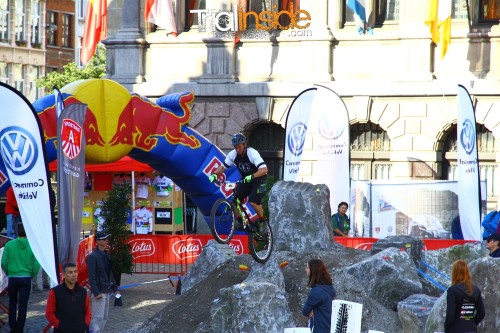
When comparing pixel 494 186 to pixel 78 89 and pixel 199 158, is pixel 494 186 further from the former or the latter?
pixel 78 89

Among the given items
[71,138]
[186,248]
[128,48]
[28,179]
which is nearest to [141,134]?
[186,248]

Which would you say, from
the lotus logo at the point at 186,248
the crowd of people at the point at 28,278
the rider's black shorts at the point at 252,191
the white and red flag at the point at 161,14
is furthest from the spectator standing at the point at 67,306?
the white and red flag at the point at 161,14

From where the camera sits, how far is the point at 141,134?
23.8 metres

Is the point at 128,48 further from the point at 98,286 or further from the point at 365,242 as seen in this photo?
the point at 98,286

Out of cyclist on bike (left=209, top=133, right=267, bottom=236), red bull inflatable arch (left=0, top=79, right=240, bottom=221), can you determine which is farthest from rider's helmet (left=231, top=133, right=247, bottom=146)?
red bull inflatable arch (left=0, top=79, right=240, bottom=221)

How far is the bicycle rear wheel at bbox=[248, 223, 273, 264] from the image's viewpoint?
17812 millimetres

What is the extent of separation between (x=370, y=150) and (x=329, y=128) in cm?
692

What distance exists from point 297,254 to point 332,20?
15.1 meters

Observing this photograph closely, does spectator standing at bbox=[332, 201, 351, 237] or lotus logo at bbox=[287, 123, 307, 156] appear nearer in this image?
spectator standing at bbox=[332, 201, 351, 237]

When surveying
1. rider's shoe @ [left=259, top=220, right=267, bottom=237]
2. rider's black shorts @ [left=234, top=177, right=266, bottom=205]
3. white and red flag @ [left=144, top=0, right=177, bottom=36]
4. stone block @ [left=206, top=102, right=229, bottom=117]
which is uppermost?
white and red flag @ [left=144, top=0, right=177, bottom=36]

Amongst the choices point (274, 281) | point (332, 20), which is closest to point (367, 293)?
point (274, 281)

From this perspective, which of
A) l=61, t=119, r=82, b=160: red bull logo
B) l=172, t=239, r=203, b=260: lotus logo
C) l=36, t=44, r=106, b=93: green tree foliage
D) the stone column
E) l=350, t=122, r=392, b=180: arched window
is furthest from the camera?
l=36, t=44, r=106, b=93: green tree foliage

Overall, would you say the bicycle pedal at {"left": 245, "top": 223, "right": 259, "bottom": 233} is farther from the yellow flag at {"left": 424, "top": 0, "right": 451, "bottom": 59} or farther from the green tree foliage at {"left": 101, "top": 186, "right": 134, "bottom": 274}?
the yellow flag at {"left": 424, "top": 0, "right": 451, "bottom": 59}

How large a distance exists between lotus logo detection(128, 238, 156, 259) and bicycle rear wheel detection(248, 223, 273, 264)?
7.10m
